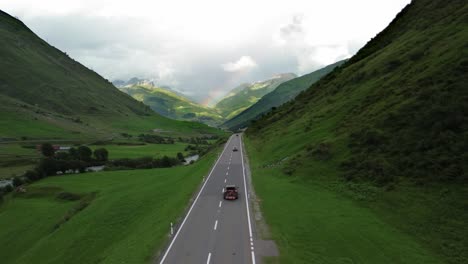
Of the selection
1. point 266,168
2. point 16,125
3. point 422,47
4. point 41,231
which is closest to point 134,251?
point 266,168

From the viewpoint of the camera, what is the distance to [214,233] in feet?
81.4

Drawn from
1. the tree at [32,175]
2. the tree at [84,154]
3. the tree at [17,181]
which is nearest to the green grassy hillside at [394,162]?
the tree at [32,175]

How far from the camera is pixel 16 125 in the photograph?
168m

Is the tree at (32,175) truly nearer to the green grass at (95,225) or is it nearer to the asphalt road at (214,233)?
the green grass at (95,225)

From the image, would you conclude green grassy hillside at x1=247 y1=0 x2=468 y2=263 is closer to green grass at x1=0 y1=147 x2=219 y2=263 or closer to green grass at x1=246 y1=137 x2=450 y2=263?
green grass at x1=246 y1=137 x2=450 y2=263

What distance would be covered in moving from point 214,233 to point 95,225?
25248mm

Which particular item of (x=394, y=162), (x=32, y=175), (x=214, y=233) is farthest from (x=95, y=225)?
(x=32, y=175)

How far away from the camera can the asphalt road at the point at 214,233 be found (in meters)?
20.6

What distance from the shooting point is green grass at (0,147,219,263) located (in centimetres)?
2814

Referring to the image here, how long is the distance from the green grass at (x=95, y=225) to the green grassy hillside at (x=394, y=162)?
10834mm

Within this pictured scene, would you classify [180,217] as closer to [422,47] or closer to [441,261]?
[441,261]

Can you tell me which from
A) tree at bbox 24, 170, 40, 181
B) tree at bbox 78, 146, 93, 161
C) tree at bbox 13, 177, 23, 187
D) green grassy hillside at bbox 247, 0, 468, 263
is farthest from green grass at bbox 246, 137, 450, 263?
tree at bbox 78, 146, 93, 161

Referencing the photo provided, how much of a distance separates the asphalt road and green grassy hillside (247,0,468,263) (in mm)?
2531

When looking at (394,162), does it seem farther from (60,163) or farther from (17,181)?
(60,163)
